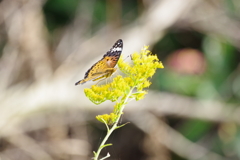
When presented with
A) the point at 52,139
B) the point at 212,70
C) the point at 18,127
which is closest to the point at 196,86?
the point at 212,70

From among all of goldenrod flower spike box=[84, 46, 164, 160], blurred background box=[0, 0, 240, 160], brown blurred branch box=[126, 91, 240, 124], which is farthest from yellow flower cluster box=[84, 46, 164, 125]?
brown blurred branch box=[126, 91, 240, 124]

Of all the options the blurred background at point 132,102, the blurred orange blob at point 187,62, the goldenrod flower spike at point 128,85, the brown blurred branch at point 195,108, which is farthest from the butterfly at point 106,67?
the blurred orange blob at point 187,62

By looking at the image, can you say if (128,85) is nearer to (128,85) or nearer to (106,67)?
(128,85)

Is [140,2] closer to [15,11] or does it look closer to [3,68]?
[15,11]

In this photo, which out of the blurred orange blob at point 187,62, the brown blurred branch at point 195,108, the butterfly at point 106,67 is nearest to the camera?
the butterfly at point 106,67

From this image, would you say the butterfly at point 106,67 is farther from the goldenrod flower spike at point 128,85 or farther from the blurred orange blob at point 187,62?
the blurred orange blob at point 187,62

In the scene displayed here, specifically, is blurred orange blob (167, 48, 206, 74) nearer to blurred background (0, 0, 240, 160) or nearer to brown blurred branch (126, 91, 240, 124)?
blurred background (0, 0, 240, 160)

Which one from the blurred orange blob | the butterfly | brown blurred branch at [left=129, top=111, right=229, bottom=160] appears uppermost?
the butterfly
